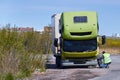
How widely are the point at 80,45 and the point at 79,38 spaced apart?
A: 0.67m

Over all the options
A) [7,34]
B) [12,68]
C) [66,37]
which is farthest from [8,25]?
[66,37]

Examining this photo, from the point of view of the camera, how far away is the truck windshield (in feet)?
120

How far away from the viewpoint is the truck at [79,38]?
36281 millimetres

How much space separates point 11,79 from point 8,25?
735cm

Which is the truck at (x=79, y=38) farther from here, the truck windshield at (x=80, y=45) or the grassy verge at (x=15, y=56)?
the grassy verge at (x=15, y=56)

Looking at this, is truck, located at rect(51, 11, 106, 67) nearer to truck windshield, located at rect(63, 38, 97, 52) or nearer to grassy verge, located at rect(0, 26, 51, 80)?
truck windshield, located at rect(63, 38, 97, 52)

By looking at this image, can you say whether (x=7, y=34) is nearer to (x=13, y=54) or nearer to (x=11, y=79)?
(x=13, y=54)

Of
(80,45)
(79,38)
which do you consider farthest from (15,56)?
(80,45)

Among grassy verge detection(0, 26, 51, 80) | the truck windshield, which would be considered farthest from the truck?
grassy verge detection(0, 26, 51, 80)

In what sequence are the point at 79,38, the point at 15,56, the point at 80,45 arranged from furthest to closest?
the point at 80,45 → the point at 79,38 → the point at 15,56

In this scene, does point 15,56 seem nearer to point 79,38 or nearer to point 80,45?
point 79,38

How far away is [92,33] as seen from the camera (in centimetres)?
3622

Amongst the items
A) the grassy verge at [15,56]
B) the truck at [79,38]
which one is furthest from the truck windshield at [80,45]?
the grassy verge at [15,56]

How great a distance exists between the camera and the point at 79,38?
36406 millimetres
